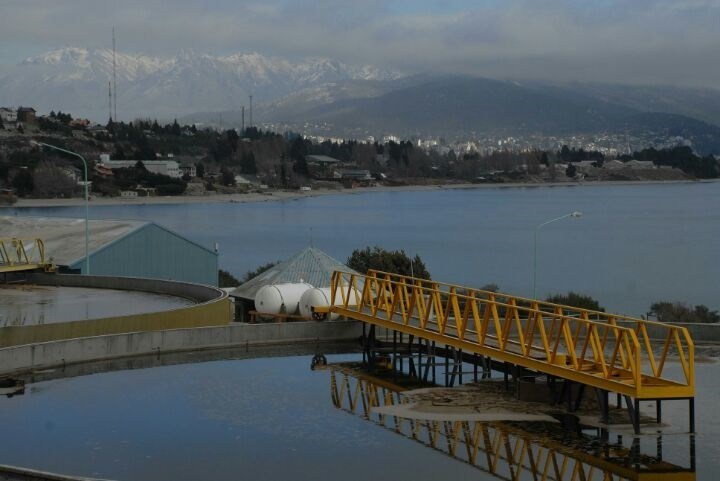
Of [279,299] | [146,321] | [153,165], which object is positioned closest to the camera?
[146,321]

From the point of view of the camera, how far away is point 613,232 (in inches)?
4377

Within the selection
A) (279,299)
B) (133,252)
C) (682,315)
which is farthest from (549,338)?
(682,315)

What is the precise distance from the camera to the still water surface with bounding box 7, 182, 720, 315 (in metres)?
69.2

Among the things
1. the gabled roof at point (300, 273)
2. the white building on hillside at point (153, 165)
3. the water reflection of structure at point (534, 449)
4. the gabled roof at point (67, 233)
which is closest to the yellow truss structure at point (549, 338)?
the water reflection of structure at point (534, 449)

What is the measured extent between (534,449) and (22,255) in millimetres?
24484

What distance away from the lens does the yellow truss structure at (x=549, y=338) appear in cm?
1881

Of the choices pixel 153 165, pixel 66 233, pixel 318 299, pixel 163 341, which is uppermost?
pixel 66 233

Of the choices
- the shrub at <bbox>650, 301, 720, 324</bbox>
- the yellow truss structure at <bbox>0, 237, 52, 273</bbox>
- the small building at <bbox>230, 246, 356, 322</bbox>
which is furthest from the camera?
the shrub at <bbox>650, 301, 720, 324</bbox>

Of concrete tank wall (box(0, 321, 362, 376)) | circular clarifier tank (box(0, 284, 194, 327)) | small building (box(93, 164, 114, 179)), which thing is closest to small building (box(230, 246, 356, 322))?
circular clarifier tank (box(0, 284, 194, 327))

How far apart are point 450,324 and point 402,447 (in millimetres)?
7359

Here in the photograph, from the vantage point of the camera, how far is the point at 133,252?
3991 centimetres

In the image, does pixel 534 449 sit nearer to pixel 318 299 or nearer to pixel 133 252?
pixel 318 299

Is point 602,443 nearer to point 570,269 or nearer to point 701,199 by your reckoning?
point 570,269

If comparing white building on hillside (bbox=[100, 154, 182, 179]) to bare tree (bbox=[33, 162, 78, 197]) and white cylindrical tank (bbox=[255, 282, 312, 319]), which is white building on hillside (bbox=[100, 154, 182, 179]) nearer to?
bare tree (bbox=[33, 162, 78, 197])
